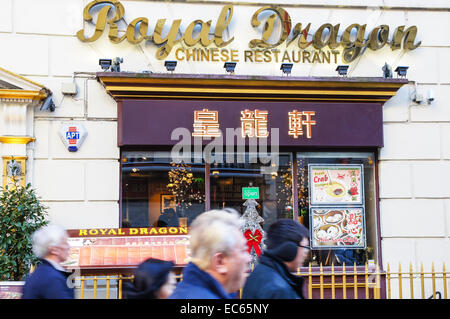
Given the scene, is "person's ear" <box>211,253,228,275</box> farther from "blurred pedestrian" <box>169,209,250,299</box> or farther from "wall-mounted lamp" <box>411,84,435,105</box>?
"wall-mounted lamp" <box>411,84,435,105</box>

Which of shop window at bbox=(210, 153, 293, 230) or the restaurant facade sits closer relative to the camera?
the restaurant facade

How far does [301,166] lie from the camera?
384 inches

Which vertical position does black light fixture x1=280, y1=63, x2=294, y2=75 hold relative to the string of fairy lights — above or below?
above

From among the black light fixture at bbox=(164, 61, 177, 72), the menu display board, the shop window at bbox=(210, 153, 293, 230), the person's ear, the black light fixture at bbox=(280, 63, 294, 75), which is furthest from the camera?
the shop window at bbox=(210, 153, 293, 230)

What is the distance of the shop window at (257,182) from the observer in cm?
956

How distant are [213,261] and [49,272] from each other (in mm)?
1761

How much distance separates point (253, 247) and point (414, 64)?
173 inches

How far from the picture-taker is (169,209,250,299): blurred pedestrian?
3.19m

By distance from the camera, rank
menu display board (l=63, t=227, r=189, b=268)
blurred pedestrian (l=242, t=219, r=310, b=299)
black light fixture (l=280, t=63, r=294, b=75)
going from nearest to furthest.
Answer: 1. blurred pedestrian (l=242, t=219, r=310, b=299)
2. menu display board (l=63, t=227, r=189, b=268)
3. black light fixture (l=280, t=63, r=294, b=75)

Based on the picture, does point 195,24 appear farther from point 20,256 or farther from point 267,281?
point 267,281

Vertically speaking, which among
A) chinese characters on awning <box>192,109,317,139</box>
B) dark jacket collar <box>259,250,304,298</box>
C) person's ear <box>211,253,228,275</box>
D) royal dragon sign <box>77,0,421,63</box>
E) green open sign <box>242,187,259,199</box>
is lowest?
dark jacket collar <box>259,250,304,298</box>

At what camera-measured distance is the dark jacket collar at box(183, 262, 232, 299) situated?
3197mm

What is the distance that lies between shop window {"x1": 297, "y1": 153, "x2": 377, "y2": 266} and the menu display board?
250cm

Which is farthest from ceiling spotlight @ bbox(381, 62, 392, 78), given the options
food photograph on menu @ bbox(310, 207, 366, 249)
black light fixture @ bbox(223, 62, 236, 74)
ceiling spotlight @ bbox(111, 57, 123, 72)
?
ceiling spotlight @ bbox(111, 57, 123, 72)
